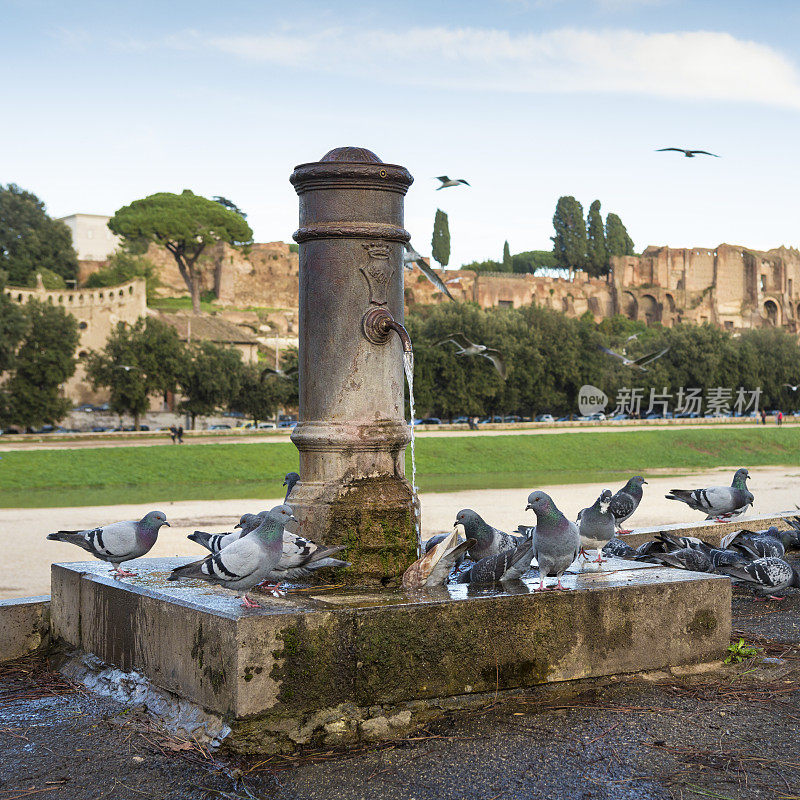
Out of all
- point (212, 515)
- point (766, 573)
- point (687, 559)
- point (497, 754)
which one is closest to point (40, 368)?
point (212, 515)

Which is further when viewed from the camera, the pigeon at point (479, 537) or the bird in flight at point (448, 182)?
the bird in flight at point (448, 182)

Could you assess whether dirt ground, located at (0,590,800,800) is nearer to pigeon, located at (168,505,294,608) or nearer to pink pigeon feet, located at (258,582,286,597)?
pigeon, located at (168,505,294,608)

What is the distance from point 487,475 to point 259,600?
75.5 ft

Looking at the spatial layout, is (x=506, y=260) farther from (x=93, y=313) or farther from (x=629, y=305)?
(x=93, y=313)

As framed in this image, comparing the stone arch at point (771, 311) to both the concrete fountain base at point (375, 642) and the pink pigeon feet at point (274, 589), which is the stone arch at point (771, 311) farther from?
the pink pigeon feet at point (274, 589)

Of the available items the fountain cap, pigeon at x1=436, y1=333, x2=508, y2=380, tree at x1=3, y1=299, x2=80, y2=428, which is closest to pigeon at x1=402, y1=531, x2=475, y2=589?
the fountain cap

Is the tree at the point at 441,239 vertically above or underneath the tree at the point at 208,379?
above

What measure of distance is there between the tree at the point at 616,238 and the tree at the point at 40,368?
265 feet

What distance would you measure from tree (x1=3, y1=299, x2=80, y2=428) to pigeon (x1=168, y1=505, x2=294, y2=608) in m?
41.8

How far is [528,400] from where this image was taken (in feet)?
181

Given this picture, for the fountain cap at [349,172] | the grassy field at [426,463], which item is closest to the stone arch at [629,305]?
the grassy field at [426,463]

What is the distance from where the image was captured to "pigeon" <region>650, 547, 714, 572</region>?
22.1 feet

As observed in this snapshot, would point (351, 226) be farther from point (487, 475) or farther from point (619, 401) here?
point (619, 401)

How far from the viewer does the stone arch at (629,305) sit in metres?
110
